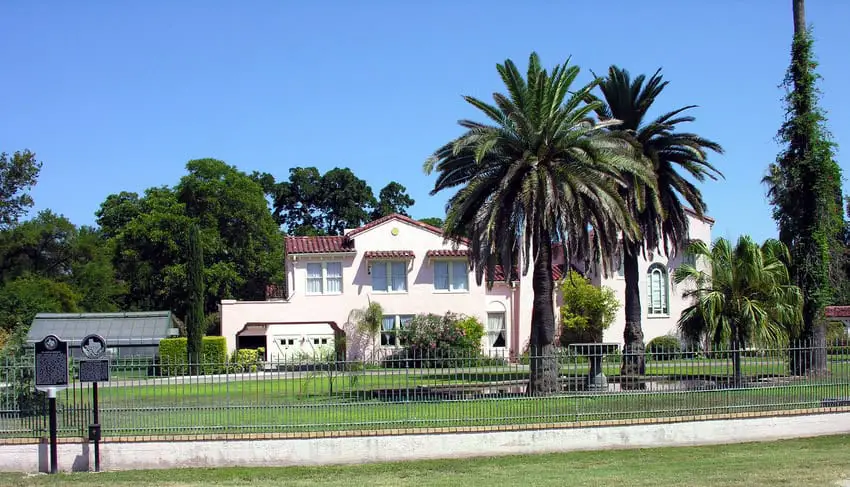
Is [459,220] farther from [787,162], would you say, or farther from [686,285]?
[686,285]

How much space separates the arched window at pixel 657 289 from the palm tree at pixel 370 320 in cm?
1415

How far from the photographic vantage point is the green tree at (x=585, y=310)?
42.8 metres

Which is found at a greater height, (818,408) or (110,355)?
(110,355)

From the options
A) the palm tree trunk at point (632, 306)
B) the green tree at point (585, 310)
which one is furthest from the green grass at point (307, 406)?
the green tree at point (585, 310)

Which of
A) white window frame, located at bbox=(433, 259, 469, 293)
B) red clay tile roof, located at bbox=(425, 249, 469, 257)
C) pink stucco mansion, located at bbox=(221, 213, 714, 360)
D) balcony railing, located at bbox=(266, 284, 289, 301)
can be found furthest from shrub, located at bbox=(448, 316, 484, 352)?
balcony railing, located at bbox=(266, 284, 289, 301)

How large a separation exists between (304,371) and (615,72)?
17.1 metres

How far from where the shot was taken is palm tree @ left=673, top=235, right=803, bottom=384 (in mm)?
23828

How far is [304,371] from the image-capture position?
15.8m

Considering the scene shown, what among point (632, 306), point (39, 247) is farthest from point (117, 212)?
point (632, 306)

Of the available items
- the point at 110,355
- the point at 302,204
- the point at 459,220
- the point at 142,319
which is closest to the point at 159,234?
the point at 142,319

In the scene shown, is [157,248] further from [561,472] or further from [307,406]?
[561,472]

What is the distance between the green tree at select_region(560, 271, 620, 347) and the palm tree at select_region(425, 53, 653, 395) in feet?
65.3

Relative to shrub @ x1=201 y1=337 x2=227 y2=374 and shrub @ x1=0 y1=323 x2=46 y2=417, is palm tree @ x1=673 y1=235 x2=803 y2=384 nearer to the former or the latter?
shrub @ x1=0 y1=323 x2=46 y2=417

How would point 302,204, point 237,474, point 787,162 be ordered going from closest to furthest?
point 237,474 → point 787,162 → point 302,204
